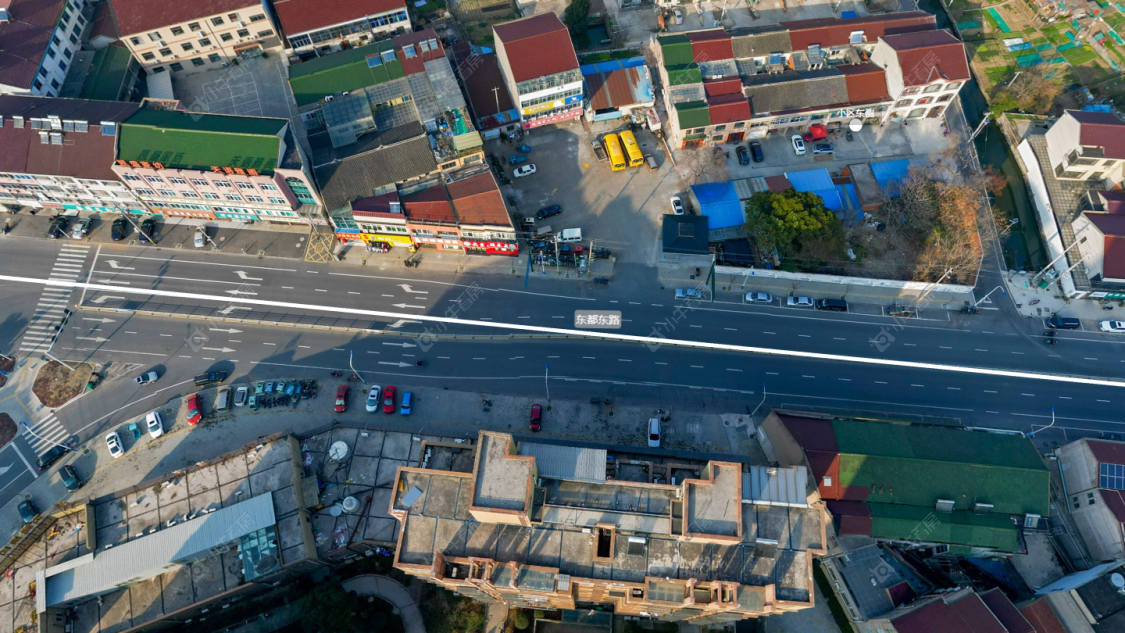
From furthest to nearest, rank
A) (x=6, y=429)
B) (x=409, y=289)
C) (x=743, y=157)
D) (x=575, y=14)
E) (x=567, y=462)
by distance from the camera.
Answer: (x=575, y=14) < (x=743, y=157) < (x=409, y=289) < (x=6, y=429) < (x=567, y=462)

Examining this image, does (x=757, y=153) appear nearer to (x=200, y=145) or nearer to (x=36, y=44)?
(x=200, y=145)

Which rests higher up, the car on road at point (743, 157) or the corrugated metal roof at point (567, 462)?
the car on road at point (743, 157)

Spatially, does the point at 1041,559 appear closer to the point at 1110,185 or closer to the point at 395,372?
the point at 1110,185

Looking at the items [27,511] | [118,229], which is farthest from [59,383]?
[118,229]

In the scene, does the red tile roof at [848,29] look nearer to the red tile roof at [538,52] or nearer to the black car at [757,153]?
the black car at [757,153]

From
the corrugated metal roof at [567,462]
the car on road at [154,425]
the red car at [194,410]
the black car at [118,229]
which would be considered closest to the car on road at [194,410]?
the red car at [194,410]

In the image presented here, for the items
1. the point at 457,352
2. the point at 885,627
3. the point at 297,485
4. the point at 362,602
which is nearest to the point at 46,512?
the point at 297,485
